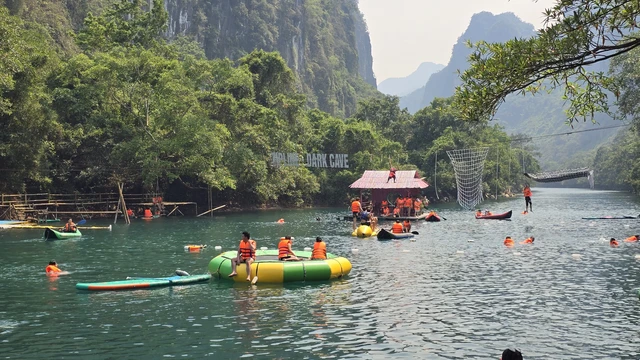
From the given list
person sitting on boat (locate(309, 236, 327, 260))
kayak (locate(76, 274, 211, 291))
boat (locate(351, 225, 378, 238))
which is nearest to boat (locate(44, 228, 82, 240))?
boat (locate(351, 225, 378, 238))

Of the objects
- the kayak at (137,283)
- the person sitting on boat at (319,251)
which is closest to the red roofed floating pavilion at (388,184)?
the person sitting on boat at (319,251)

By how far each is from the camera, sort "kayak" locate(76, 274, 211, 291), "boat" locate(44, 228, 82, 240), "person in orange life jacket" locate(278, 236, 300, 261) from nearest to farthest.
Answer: "kayak" locate(76, 274, 211, 291) → "person in orange life jacket" locate(278, 236, 300, 261) → "boat" locate(44, 228, 82, 240)

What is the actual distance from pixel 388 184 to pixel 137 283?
36.4 metres

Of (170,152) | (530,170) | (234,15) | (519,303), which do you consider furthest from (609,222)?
(234,15)

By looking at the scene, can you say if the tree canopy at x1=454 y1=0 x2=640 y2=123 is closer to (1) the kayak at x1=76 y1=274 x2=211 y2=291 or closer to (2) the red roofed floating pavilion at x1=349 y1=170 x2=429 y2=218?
(1) the kayak at x1=76 y1=274 x2=211 y2=291

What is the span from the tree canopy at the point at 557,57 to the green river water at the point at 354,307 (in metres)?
5.55

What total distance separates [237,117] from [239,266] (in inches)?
1810

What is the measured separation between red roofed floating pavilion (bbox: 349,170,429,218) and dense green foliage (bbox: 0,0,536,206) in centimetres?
1243

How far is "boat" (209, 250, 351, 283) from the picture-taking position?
23562 millimetres

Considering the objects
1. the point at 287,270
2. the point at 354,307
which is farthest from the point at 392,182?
the point at 354,307

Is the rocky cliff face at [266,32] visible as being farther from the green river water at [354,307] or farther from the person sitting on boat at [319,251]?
the person sitting on boat at [319,251]

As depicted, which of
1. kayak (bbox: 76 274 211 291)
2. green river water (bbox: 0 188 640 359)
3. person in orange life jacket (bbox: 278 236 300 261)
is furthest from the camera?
person in orange life jacket (bbox: 278 236 300 261)

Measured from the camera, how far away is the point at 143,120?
202ft

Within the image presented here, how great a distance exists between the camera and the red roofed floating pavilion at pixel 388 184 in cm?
5666
